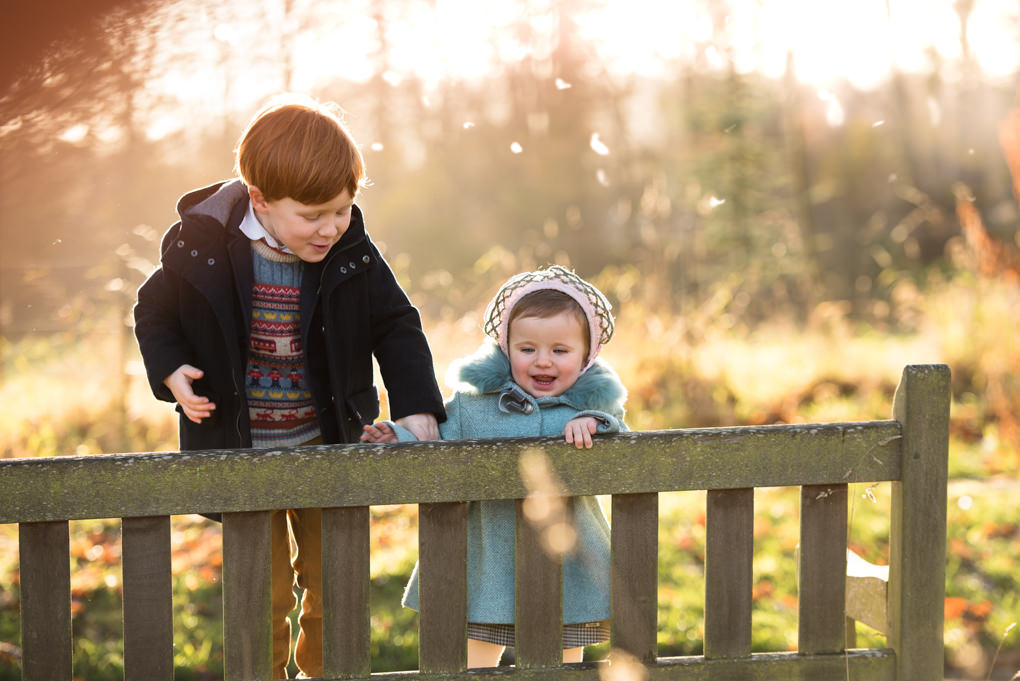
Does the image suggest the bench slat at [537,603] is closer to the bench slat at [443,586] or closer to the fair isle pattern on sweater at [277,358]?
the bench slat at [443,586]

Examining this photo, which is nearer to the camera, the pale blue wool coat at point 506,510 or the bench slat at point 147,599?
the bench slat at point 147,599

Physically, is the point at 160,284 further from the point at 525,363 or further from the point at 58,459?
the point at 525,363

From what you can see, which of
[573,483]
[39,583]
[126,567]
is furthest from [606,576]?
[39,583]

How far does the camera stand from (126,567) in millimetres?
1899

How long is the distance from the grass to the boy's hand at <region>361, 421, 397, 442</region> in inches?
41.8

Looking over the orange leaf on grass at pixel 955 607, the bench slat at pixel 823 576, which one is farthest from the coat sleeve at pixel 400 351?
the orange leaf on grass at pixel 955 607

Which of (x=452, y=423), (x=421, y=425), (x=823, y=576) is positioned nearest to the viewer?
(x=823, y=576)

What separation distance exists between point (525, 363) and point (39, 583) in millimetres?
1144

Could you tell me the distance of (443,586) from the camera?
79.2 inches

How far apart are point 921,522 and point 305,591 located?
1546 millimetres

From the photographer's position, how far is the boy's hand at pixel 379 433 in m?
2.23

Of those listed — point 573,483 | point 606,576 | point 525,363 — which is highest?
point 525,363

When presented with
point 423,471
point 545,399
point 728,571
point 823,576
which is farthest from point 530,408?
point 823,576

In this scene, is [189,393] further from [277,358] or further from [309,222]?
[309,222]
